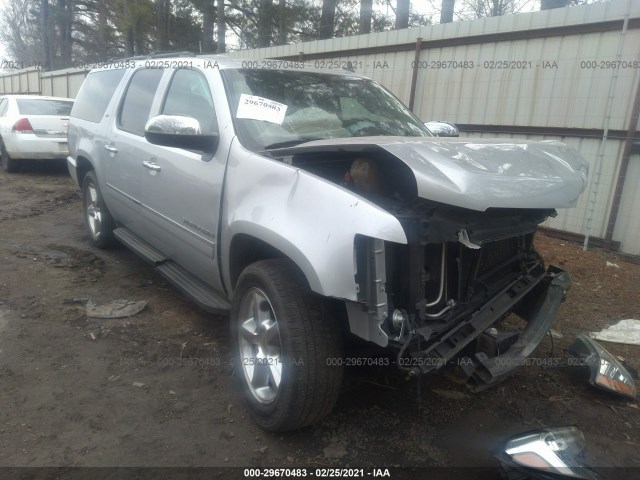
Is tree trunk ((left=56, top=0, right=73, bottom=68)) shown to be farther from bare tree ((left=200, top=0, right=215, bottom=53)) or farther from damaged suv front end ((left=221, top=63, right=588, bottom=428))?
damaged suv front end ((left=221, top=63, right=588, bottom=428))

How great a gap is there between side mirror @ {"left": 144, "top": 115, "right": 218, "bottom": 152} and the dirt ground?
4.52ft

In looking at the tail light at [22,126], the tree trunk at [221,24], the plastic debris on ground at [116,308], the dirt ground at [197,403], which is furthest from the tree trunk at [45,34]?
the plastic debris on ground at [116,308]

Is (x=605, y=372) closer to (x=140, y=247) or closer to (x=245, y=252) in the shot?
(x=245, y=252)

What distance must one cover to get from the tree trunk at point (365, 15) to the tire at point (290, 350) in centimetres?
1325

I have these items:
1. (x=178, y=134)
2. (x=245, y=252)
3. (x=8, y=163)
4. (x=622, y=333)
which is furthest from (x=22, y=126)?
(x=622, y=333)

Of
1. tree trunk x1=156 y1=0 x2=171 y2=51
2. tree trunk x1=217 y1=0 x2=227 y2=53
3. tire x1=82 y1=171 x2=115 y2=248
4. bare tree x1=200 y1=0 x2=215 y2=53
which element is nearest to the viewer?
tire x1=82 y1=171 x2=115 y2=248

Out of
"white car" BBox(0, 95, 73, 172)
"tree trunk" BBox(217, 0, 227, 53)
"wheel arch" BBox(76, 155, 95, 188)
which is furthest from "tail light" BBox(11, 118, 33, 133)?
"tree trunk" BBox(217, 0, 227, 53)

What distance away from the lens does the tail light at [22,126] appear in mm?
9164

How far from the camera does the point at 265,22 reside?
593 inches

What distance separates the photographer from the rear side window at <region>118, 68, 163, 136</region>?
3971 millimetres

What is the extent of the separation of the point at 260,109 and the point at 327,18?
1346 cm

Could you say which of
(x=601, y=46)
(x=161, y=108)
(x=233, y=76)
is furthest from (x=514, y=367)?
(x=601, y=46)

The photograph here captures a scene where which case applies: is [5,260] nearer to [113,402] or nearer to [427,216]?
[113,402]

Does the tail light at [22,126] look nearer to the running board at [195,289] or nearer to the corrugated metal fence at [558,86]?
the corrugated metal fence at [558,86]
